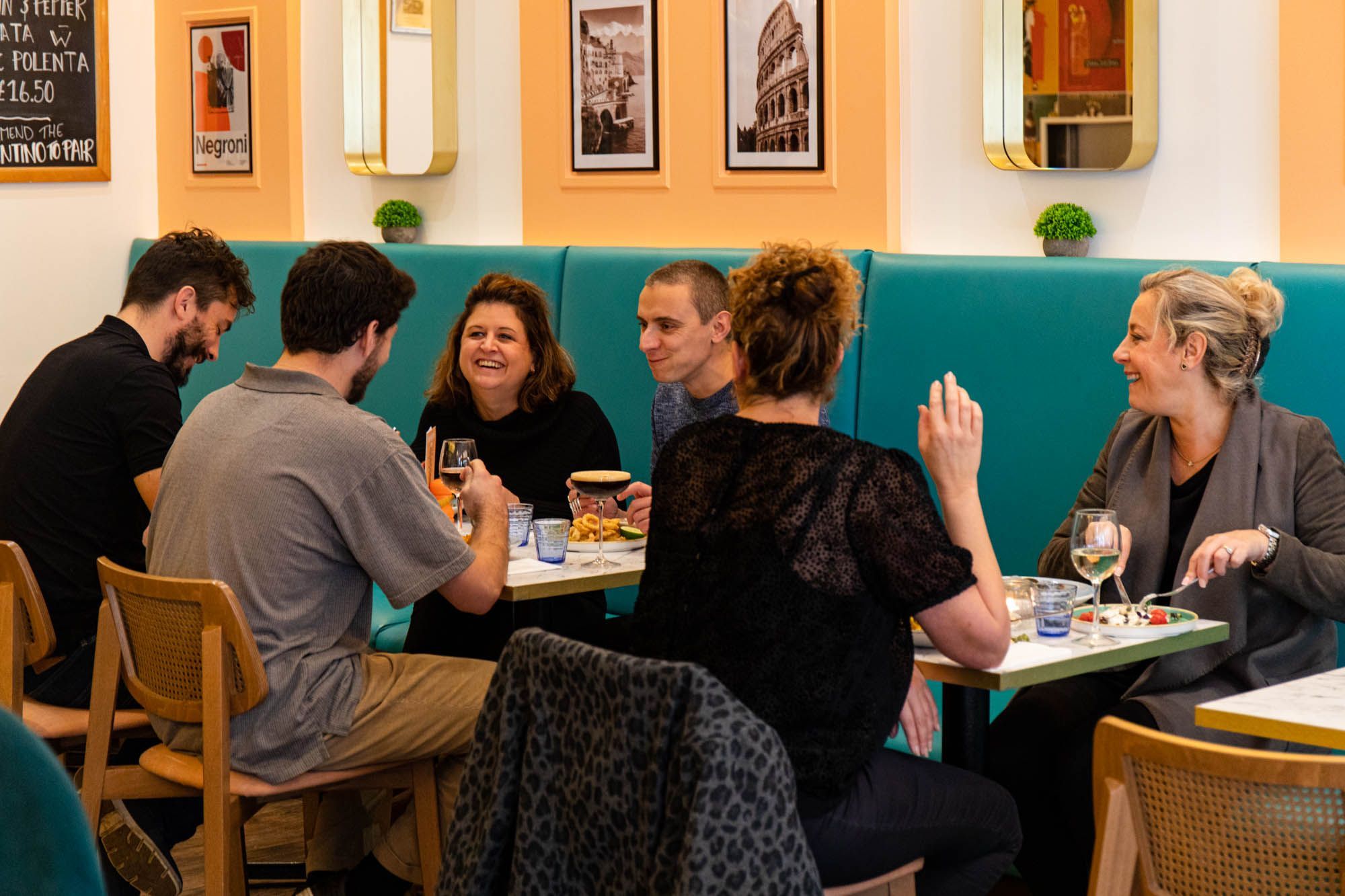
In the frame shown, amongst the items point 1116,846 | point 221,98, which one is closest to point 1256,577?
point 1116,846

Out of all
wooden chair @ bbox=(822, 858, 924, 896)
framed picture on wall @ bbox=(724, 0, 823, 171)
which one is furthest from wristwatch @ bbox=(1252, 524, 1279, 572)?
framed picture on wall @ bbox=(724, 0, 823, 171)

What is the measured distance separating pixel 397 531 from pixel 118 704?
0.94 meters

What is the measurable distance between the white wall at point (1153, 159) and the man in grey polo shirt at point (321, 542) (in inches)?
75.3

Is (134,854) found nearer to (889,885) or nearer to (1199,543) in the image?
(889,885)

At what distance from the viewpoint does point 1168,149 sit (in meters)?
4.09

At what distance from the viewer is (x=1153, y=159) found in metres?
4.12

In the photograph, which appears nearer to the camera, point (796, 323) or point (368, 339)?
point (796, 323)

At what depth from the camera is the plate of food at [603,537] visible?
3.55 meters

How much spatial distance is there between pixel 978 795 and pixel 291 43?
4692mm

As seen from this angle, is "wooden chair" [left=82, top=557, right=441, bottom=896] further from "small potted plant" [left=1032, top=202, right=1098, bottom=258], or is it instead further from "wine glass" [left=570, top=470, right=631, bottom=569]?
"small potted plant" [left=1032, top=202, right=1098, bottom=258]

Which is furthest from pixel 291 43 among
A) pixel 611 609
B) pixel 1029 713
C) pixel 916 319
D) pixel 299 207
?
pixel 1029 713

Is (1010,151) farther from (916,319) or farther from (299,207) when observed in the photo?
(299,207)

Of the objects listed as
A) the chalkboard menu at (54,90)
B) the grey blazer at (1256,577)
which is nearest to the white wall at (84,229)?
the chalkboard menu at (54,90)

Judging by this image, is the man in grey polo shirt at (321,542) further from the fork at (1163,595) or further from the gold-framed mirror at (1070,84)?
the gold-framed mirror at (1070,84)
